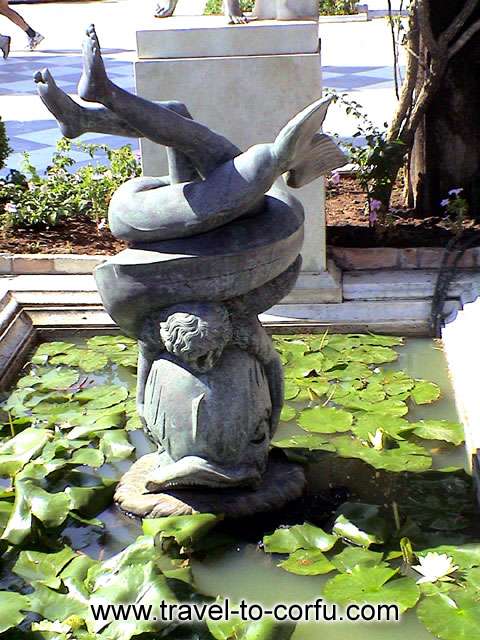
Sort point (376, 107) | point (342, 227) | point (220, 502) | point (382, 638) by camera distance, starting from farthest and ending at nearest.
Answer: point (376, 107)
point (342, 227)
point (220, 502)
point (382, 638)

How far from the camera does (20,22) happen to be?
11602mm

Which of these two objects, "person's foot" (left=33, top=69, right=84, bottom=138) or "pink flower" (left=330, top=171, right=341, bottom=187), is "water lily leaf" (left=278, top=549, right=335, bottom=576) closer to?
"person's foot" (left=33, top=69, right=84, bottom=138)

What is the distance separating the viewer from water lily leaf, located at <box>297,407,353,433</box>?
3.54 m

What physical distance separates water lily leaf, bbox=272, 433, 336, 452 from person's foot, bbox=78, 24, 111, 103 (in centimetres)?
136

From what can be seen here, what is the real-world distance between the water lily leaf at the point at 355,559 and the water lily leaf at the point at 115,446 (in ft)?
2.90

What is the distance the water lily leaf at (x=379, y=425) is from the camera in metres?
3.50

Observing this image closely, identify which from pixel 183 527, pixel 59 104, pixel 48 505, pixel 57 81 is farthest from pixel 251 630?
pixel 57 81

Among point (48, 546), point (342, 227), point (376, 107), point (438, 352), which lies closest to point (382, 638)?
point (48, 546)

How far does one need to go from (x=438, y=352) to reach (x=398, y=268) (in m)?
0.69

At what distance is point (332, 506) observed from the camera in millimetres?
3096

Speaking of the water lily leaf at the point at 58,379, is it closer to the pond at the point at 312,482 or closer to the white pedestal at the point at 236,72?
the pond at the point at 312,482

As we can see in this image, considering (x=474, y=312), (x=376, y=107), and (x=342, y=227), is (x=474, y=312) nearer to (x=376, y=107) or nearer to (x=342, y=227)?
(x=342, y=227)

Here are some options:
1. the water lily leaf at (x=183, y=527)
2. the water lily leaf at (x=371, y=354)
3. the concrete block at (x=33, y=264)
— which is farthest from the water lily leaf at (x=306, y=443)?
the concrete block at (x=33, y=264)

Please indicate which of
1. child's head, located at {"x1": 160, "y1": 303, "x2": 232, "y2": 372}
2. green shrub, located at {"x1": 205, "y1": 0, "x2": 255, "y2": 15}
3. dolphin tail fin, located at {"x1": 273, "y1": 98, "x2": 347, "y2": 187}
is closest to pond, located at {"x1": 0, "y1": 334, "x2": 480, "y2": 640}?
child's head, located at {"x1": 160, "y1": 303, "x2": 232, "y2": 372}
